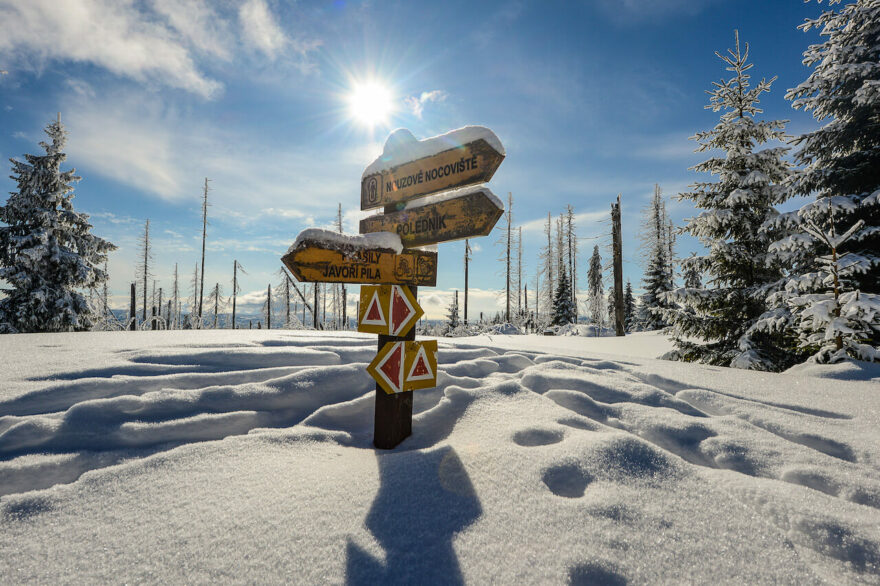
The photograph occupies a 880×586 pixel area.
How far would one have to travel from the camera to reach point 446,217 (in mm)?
3039

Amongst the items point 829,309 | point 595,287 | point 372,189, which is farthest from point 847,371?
point 595,287

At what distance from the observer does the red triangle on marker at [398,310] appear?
2.95 m

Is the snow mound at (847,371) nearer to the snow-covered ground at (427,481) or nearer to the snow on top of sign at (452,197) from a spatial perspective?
the snow-covered ground at (427,481)

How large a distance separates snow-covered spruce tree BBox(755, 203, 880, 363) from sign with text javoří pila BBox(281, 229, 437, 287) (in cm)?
618

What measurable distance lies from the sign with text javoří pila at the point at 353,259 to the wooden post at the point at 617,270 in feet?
45.9

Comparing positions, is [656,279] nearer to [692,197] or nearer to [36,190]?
[692,197]

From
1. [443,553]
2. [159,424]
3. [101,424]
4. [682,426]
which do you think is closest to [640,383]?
[682,426]

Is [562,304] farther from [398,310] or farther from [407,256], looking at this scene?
[398,310]

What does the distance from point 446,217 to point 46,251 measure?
19.9 metres

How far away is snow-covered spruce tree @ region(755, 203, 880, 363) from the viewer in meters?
5.06

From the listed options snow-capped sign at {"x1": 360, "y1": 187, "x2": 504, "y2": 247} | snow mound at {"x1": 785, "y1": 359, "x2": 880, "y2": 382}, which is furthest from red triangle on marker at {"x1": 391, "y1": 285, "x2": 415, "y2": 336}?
snow mound at {"x1": 785, "y1": 359, "x2": 880, "y2": 382}

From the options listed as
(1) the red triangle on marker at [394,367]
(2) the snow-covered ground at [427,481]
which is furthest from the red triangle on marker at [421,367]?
(2) the snow-covered ground at [427,481]

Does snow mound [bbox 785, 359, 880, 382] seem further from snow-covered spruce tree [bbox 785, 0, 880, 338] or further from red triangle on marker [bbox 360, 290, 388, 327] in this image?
red triangle on marker [bbox 360, 290, 388, 327]

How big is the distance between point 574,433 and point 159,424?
323cm
